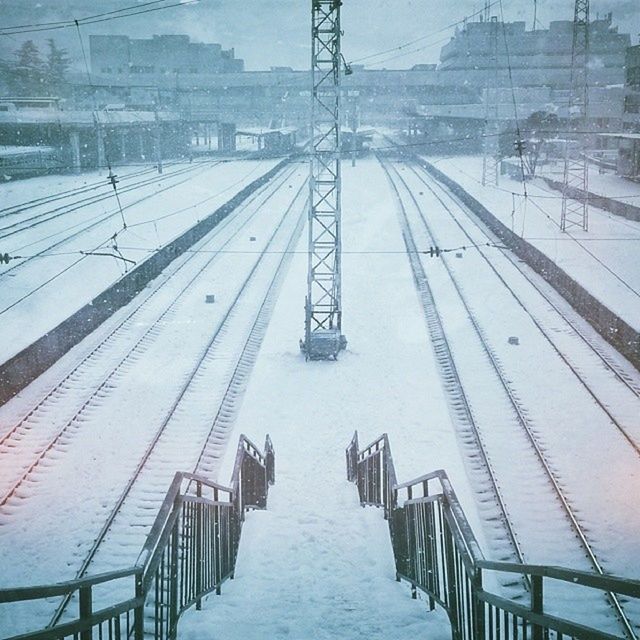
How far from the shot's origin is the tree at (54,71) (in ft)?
215

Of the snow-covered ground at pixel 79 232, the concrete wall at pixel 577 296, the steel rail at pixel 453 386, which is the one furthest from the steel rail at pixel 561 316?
the snow-covered ground at pixel 79 232

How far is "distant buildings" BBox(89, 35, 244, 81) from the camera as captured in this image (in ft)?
302

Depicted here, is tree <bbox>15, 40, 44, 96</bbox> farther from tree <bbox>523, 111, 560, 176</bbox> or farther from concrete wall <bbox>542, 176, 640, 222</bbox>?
concrete wall <bbox>542, 176, 640, 222</bbox>

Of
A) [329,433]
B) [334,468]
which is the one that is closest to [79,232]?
[329,433]

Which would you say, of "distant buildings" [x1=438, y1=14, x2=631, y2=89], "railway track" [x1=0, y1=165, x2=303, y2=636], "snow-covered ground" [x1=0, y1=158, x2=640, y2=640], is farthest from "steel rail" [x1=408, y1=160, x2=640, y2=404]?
"distant buildings" [x1=438, y1=14, x2=631, y2=89]

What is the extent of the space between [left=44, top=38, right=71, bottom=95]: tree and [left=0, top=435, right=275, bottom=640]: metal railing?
218 ft

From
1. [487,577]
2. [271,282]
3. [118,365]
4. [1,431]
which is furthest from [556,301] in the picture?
[1,431]

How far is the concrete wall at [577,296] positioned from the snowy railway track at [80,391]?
11.4m

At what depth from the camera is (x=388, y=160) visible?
2633 inches

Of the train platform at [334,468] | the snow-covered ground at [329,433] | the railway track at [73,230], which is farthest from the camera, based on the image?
the railway track at [73,230]

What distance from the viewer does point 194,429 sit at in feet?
39.9

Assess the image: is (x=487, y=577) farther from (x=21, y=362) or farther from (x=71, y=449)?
(x=21, y=362)

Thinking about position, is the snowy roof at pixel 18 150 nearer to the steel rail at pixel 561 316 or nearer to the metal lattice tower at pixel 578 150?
the steel rail at pixel 561 316

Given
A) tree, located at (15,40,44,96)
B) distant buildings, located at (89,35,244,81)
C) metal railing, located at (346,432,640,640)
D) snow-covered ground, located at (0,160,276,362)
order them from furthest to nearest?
distant buildings, located at (89,35,244,81) < tree, located at (15,40,44,96) < snow-covered ground, located at (0,160,276,362) < metal railing, located at (346,432,640,640)
